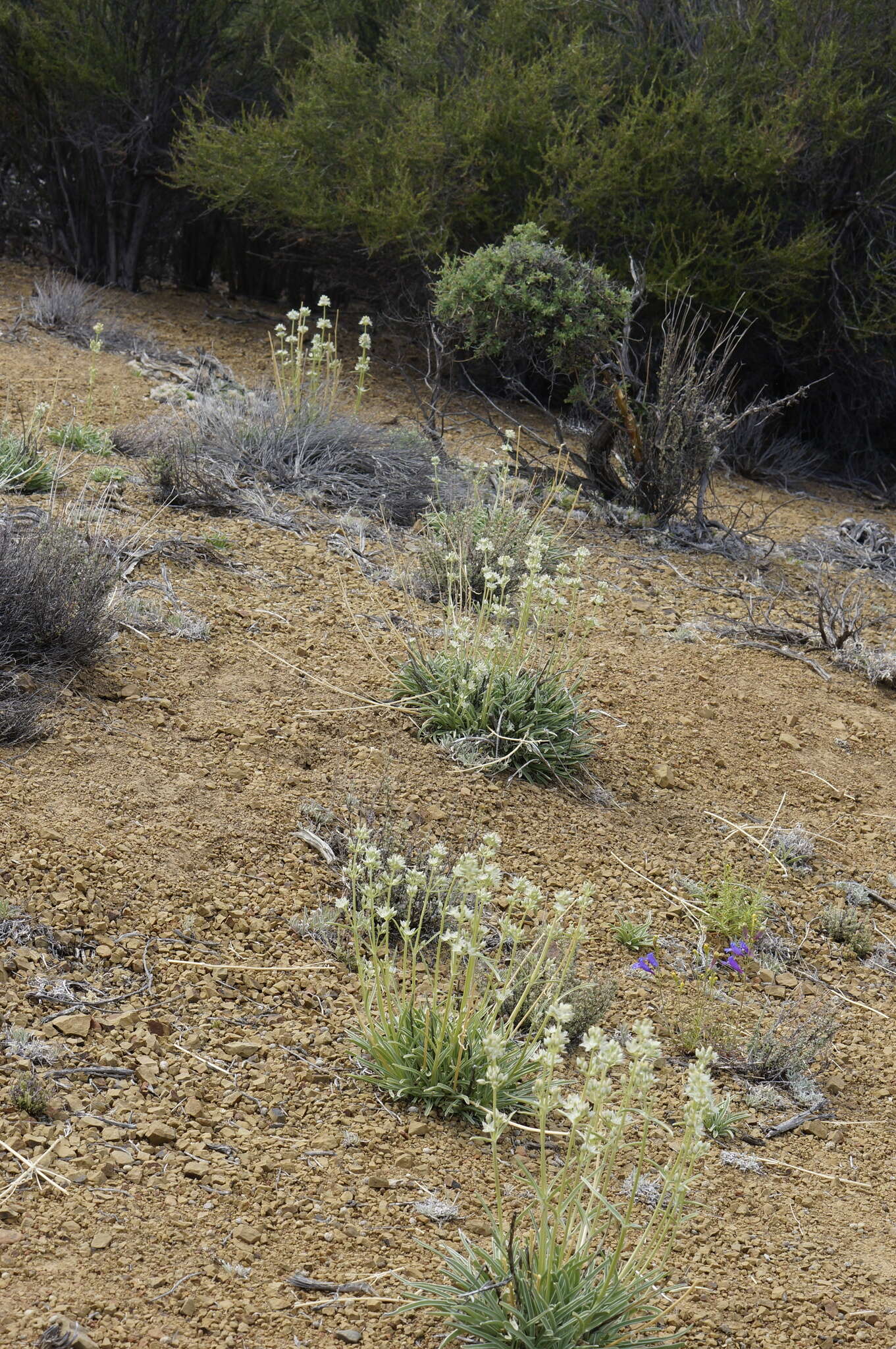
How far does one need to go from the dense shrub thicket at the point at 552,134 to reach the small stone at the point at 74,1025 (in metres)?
6.94

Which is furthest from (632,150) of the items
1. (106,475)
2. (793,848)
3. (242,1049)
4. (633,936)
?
(242,1049)

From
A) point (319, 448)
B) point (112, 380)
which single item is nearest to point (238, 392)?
point (112, 380)

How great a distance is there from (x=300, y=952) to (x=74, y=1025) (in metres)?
0.58

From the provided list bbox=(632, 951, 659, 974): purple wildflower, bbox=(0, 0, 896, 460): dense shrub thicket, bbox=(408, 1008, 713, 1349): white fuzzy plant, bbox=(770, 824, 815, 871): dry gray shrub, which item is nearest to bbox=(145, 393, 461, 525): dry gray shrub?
bbox=(770, 824, 815, 871): dry gray shrub

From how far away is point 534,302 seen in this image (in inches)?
238

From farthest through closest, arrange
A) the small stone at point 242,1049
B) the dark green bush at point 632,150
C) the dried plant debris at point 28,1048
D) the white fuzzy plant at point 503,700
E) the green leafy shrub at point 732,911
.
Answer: the dark green bush at point 632,150 < the white fuzzy plant at point 503,700 < the green leafy shrub at point 732,911 < the small stone at point 242,1049 < the dried plant debris at point 28,1048

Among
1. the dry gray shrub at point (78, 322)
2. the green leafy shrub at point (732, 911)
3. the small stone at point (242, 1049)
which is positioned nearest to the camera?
the small stone at point (242, 1049)

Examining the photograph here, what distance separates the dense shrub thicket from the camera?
27.4 ft

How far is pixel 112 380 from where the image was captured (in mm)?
6984

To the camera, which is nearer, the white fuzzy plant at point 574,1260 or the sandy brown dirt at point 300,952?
the white fuzzy plant at point 574,1260

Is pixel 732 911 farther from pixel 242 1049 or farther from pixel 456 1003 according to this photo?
pixel 242 1049

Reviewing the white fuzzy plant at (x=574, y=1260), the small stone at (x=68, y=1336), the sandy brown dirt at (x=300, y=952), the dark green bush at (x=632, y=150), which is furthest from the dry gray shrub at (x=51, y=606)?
the dark green bush at (x=632, y=150)

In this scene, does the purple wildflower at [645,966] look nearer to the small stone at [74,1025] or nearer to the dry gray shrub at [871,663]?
the small stone at [74,1025]

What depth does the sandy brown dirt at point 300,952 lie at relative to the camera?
2.08m
